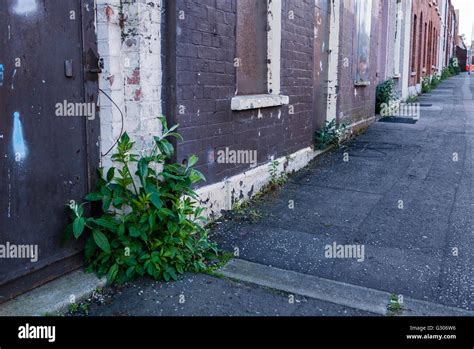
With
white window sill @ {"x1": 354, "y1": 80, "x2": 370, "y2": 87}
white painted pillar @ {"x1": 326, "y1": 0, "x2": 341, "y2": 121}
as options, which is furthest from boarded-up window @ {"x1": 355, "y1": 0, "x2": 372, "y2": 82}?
white painted pillar @ {"x1": 326, "y1": 0, "x2": 341, "y2": 121}

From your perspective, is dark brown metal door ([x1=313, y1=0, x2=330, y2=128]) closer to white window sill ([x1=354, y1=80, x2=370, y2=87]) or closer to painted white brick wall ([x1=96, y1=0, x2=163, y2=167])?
white window sill ([x1=354, y1=80, x2=370, y2=87])

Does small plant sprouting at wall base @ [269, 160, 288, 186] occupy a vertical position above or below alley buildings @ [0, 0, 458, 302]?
below

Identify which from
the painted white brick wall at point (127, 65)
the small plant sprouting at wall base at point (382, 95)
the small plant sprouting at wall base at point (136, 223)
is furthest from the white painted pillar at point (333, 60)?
the small plant sprouting at wall base at point (136, 223)

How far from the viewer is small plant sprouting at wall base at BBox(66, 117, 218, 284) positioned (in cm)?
365

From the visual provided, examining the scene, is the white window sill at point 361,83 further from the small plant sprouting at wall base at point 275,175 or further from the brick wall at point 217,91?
the small plant sprouting at wall base at point 275,175

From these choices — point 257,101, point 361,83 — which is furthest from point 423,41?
point 257,101

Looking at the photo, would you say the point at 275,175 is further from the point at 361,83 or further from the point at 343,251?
the point at 361,83

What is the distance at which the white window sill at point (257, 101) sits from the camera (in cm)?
538

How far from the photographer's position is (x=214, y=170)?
5129 mm

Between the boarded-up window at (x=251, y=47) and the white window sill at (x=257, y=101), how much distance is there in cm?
15

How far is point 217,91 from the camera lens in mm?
5051

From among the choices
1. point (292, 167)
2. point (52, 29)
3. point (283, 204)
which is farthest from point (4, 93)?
point (292, 167)

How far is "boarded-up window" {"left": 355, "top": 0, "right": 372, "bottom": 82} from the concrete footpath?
11.6 ft

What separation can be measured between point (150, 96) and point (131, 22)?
583mm
